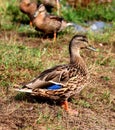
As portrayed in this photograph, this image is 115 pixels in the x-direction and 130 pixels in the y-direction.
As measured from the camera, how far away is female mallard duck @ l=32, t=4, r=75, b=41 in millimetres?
10727

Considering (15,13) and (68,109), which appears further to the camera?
(15,13)

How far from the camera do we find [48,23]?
10.8m

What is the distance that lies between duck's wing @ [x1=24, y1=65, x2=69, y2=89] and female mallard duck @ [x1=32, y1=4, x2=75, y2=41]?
3.98m

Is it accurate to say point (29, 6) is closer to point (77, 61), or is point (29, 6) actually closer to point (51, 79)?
point (77, 61)

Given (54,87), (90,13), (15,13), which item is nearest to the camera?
(54,87)

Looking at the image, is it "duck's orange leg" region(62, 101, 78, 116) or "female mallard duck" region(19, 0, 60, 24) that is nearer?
"duck's orange leg" region(62, 101, 78, 116)

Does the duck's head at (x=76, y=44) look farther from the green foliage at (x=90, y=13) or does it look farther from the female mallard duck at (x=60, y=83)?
the green foliage at (x=90, y=13)

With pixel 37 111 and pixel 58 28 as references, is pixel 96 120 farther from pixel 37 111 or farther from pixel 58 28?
pixel 58 28

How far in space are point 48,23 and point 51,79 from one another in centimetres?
430

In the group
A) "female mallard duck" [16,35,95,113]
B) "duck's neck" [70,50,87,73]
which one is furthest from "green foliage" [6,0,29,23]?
"female mallard duck" [16,35,95,113]

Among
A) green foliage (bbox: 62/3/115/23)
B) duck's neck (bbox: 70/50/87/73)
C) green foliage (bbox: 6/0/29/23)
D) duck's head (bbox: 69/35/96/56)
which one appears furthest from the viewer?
green foliage (bbox: 62/3/115/23)

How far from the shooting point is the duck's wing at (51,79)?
259 inches

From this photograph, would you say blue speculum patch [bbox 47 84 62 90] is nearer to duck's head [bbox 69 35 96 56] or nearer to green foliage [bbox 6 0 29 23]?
duck's head [bbox 69 35 96 56]

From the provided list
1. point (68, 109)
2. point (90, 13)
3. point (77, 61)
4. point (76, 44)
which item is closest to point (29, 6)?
point (90, 13)
